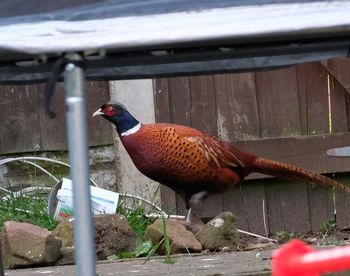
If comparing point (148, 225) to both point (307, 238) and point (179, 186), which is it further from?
point (307, 238)

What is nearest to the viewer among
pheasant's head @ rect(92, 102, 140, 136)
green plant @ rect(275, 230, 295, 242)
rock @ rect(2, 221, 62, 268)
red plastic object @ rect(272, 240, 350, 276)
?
red plastic object @ rect(272, 240, 350, 276)

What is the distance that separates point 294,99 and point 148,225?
4.17 feet

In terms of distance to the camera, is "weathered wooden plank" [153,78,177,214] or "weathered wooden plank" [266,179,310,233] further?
"weathered wooden plank" [266,179,310,233]

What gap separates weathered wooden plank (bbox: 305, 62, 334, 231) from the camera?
6.31 meters

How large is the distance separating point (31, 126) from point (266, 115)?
1.49m

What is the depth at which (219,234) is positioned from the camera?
5605mm

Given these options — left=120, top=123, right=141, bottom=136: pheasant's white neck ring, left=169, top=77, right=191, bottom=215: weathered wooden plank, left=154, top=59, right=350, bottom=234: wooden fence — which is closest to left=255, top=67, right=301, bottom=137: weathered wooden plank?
left=154, top=59, right=350, bottom=234: wooden fence


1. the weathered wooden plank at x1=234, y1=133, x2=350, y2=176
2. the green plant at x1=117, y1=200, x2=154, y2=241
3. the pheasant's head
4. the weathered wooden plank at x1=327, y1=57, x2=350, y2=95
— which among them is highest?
the weathered wooden plank at x1=327, y1=57, x2=350, y2=95

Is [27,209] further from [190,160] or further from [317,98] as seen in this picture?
[317,98]

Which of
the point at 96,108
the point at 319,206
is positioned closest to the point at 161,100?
the point at 96,108

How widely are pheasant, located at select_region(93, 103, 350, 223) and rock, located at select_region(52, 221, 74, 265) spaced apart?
1.69 feet

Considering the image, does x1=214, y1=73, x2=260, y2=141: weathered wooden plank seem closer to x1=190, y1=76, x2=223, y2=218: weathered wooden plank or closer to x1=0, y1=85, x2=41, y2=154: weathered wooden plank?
x1=190, y1=76, x2=223, y2=218: weathered wooden plank

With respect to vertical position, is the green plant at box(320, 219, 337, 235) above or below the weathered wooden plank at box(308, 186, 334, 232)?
below

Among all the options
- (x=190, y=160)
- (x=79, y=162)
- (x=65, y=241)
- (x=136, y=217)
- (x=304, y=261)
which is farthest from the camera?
(x=136, y=217)
